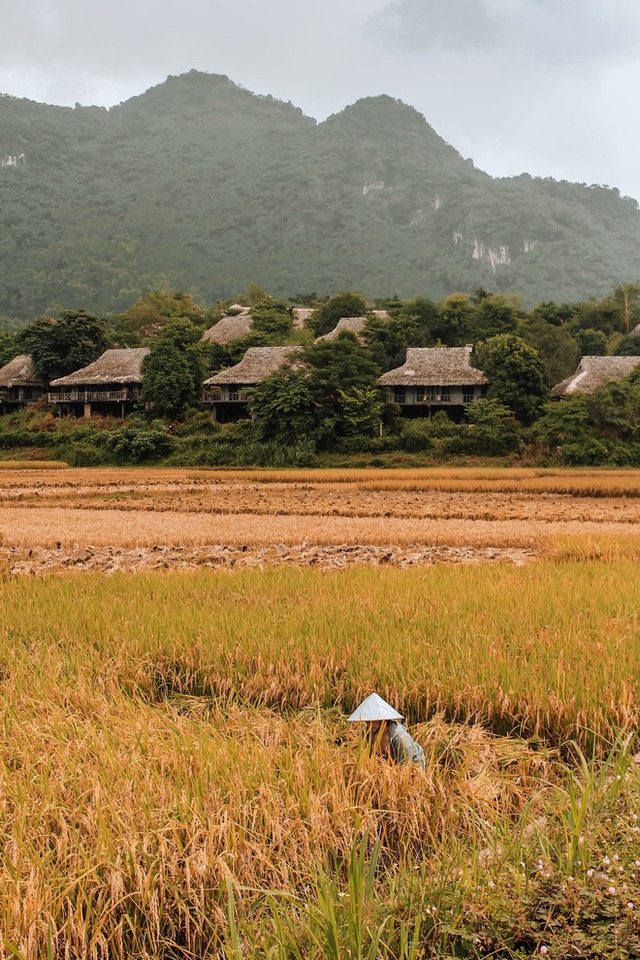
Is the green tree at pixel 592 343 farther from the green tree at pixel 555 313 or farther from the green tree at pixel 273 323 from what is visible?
the green tree at pixel 273 323

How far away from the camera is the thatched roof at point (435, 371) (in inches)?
1388

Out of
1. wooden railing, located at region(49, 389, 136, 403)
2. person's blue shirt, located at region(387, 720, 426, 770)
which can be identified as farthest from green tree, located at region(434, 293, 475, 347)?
person's blue shirt, located at region(387, 720, 426, 770)

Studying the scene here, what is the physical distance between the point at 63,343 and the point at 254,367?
13.8 metres

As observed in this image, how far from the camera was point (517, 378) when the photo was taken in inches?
1332

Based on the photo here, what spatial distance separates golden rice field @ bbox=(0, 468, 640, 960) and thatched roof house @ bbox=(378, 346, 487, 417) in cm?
2901

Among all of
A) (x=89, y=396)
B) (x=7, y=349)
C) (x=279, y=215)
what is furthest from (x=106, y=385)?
(x=279, y=215)

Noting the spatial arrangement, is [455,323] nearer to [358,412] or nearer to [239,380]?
[358,412]

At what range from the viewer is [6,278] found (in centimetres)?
8462

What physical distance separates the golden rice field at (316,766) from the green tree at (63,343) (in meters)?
39.2

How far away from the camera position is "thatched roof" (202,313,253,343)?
47719 mm

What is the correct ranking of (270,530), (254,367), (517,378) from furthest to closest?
(254,367) → (517,378) → (270,530)

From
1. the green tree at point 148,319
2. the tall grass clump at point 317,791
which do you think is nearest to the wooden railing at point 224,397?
the green tree at point 148,319

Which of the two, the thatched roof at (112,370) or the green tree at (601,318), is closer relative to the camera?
the thatched roof at (112,370)

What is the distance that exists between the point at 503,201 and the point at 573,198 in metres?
24.2
